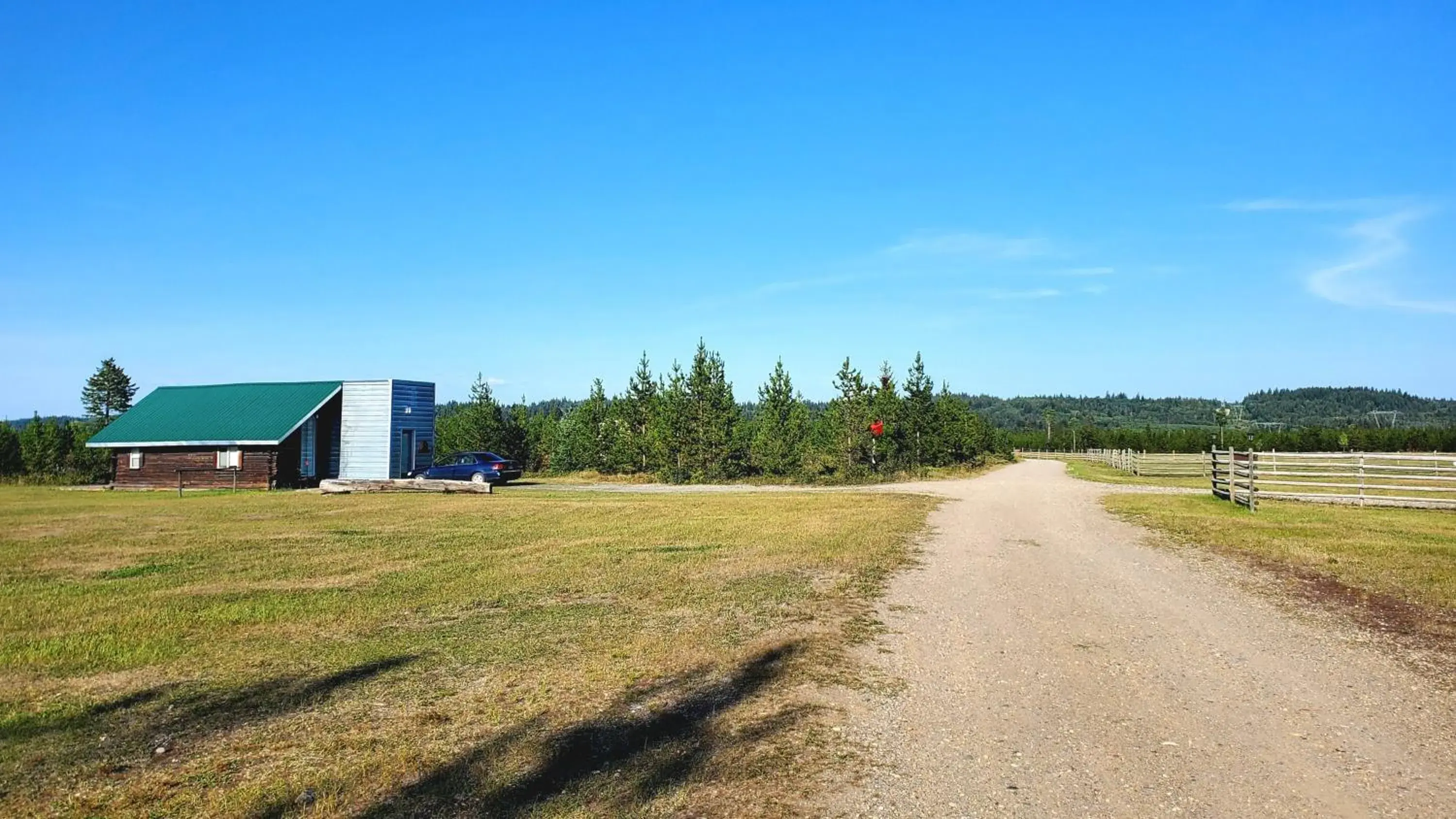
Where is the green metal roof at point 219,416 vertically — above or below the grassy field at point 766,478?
above

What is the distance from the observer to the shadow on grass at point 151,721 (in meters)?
4.97

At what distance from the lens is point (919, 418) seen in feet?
160

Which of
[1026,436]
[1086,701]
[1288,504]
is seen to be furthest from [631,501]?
[1026,436]

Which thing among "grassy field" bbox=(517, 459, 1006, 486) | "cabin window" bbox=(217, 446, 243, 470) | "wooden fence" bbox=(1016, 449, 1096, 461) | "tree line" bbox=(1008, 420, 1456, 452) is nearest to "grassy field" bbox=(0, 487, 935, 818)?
"cabin window" bbox=(217, 446, 243, 470)

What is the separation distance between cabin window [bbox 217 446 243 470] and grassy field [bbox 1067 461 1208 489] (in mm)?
40579

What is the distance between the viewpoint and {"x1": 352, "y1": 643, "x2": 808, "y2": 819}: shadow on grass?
4312 mm

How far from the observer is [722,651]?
293 inches

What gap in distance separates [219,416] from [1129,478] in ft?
153

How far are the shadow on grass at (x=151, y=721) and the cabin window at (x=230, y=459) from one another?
35882mm

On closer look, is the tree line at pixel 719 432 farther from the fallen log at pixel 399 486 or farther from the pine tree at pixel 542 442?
the fallen log at pixel 399 486

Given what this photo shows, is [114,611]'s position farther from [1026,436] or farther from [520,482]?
[1026,436]

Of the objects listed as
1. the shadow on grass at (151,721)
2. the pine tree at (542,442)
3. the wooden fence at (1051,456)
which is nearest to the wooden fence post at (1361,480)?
the shadow on grass at (151,721)

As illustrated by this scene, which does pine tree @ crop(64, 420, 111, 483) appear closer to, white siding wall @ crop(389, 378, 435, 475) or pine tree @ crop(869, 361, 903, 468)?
white siding wall @ crop(389, 378, 435, 475)

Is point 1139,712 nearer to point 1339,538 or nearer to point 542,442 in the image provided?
point 1339,538
